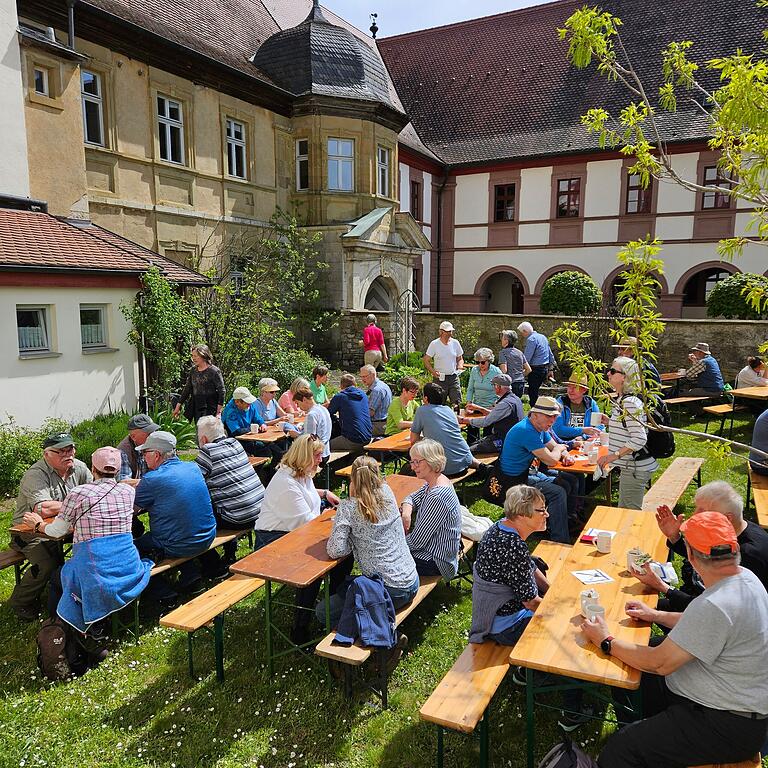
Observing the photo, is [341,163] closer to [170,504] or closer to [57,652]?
[170,504]

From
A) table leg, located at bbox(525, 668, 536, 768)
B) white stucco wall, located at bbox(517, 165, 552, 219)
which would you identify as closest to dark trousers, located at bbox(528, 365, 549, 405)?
table leg, located at bbox(525, 668, 536, 768)

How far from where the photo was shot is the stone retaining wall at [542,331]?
48.5 feet

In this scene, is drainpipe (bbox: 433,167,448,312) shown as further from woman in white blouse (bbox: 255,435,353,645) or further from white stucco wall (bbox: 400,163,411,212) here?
woman in white blouse (bbox: 255,435,353,645)

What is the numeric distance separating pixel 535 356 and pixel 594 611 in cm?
927

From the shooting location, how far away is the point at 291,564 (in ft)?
15.0

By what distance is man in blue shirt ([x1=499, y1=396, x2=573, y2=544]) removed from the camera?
250 inches

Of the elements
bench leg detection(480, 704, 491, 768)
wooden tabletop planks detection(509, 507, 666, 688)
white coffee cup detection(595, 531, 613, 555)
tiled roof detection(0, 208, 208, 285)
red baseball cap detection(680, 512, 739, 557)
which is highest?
tiled roof detection(0, 208, 208, 285)

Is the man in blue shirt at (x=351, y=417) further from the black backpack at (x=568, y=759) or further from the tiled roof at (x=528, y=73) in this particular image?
the tiled roof at (x=528, y=73)

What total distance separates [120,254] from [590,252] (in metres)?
18.7

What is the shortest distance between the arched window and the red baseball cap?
2633 cm

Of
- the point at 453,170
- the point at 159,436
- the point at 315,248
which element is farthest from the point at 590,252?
the point at 159,436

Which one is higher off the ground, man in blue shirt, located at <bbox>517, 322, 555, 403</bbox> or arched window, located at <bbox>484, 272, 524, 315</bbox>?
arched window, located at <bbox>484, 272, 524, 315</bbox>

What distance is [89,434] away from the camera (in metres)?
9.34

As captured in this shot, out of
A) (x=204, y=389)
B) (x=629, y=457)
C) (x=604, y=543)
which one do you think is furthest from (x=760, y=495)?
(x=204, y=389)
